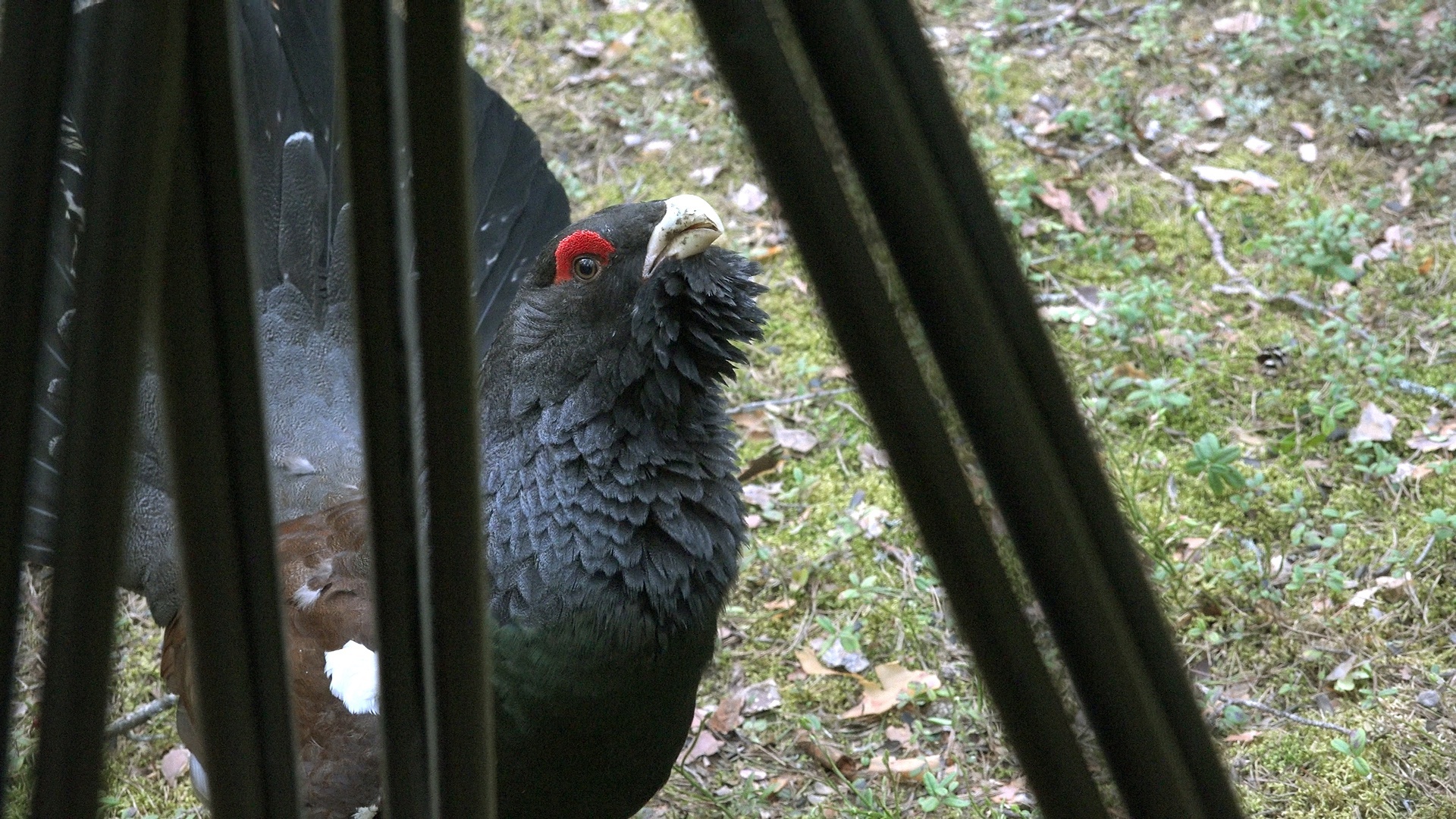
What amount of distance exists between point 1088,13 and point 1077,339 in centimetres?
246

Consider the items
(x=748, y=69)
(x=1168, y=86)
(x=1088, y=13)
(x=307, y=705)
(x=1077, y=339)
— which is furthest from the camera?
(x=1088, y=13)

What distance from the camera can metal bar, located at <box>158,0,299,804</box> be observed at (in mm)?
694

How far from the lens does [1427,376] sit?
4.06 metres

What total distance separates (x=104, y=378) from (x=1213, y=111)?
5523 millimetres

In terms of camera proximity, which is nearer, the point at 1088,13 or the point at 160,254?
the point at 160,254

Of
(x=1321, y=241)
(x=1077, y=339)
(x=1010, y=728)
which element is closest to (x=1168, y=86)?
(x=1321, y=241)

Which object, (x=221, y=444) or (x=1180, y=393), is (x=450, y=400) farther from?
(x=1180, y=393)

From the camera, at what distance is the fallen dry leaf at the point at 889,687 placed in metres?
3.45

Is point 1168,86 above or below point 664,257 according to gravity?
below

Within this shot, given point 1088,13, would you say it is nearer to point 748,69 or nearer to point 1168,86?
point 1168,86

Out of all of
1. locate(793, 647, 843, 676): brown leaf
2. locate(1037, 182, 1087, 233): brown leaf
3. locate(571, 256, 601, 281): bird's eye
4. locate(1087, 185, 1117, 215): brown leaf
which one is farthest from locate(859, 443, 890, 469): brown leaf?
locate(571, 256, 601, 281): bird's eye

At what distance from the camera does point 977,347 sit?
0.66 metres

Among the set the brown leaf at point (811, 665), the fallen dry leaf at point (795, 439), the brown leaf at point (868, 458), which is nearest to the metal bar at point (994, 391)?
the brown leaf at point (811, 665)

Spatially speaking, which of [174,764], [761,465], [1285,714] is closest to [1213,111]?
[761,465]
